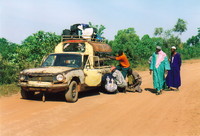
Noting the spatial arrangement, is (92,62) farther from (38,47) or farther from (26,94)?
(38,47)

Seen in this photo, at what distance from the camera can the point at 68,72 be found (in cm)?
795

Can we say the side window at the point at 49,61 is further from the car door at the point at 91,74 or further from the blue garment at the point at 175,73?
the blue garment at the point at 175,73

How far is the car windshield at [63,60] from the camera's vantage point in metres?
9.08

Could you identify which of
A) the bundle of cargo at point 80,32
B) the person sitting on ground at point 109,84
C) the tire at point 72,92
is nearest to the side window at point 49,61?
the tire at point 72,92

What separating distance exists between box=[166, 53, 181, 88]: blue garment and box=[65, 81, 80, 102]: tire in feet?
15.6

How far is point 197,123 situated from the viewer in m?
5.79

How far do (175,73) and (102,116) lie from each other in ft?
18.8

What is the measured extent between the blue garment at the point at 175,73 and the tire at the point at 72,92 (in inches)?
→ 187

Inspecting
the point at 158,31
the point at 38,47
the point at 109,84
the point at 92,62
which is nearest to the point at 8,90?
the point at 92,62

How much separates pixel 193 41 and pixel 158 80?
103 m

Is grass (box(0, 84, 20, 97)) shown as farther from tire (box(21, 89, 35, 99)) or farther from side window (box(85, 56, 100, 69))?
side window (box(85, 56, 100, 69))

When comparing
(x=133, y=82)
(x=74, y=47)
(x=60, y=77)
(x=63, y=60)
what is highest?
(x=74, y=47)

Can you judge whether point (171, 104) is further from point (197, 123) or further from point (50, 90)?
point (50, 90)

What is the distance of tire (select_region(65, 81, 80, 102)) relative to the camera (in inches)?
312
